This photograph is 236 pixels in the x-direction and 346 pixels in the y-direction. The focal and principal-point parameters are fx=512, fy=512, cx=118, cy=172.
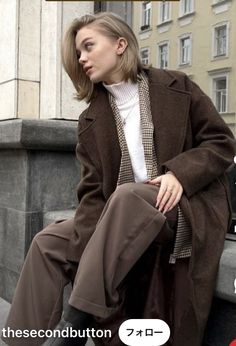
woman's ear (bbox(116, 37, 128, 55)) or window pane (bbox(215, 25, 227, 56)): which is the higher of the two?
window pane (bbox(215, 25, 227, 56))

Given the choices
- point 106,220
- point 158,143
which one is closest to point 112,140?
point 158,143

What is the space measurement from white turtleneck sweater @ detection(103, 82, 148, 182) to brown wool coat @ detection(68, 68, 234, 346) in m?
0.06

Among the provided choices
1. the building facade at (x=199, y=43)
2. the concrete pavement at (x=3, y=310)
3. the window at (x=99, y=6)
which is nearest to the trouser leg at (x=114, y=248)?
the building facade at (x=199, y=43)

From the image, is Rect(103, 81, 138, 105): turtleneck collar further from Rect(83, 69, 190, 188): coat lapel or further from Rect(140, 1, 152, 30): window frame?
Rect(140, 1, 152, 30): window frame

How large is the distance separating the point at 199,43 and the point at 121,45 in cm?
99

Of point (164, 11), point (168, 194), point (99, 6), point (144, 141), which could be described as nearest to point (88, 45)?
point (144, 141)

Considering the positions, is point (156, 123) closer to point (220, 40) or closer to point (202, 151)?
point (202, 151)

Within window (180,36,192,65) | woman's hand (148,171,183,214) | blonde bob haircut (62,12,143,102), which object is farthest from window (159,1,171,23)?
woman's hand (148,171,183,214)

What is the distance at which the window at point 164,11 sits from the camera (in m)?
3.45

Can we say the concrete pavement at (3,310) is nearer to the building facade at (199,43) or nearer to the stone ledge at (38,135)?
the stone ledge at (38,135)

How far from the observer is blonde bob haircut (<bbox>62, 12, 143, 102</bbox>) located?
2354 mm

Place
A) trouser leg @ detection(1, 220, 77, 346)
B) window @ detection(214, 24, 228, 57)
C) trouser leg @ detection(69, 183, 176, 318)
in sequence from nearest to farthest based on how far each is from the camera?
trouser leg @ detection(69, 183, 176, 318), trouser leg @ detection(1, 220, 77, 346), window @ detection(214, 24, 228, 57)

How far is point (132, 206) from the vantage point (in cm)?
197

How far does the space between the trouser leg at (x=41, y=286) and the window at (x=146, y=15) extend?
1.81m
